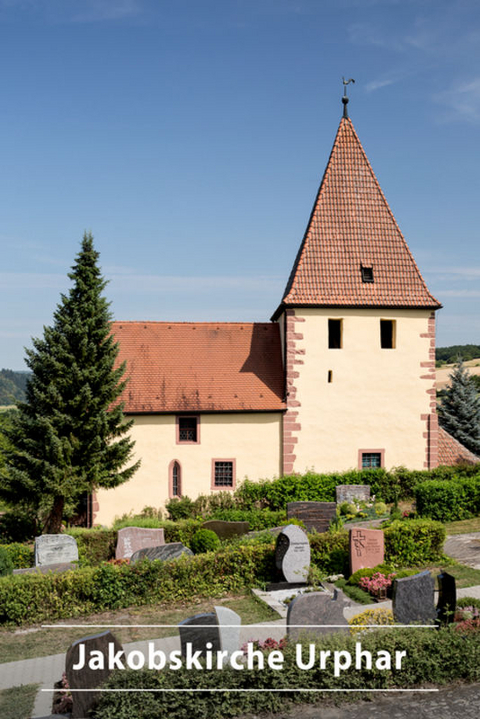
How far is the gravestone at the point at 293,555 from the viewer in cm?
1648

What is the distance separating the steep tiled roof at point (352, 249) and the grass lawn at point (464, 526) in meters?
8.86

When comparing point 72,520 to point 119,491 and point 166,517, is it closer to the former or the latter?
point 119,491

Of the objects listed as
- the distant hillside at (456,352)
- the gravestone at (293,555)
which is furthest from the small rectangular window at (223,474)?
the distant hillside at (456,352)

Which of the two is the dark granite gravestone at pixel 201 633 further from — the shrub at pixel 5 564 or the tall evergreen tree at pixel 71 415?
the tall evergreen tree at pixel 71 415

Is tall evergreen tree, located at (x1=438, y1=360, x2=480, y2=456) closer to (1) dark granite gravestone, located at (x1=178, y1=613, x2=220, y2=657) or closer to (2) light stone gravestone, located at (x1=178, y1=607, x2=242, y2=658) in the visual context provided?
(2) light stone gravestone, located at (x1=178, y1=607, x2=242, y2=658)

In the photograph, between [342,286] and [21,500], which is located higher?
[342,286]

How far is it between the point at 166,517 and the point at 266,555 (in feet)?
28.9

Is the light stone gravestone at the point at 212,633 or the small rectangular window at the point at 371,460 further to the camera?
the small rectangular window at the point at 371,460

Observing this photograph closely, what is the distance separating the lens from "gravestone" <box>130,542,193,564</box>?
17641 millimetres

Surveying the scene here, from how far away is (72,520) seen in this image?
81.0 ft

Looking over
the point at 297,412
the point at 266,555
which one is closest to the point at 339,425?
the point at 297,412

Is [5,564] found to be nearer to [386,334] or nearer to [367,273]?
[386,334]

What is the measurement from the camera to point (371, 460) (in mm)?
26375

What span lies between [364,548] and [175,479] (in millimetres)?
10395
